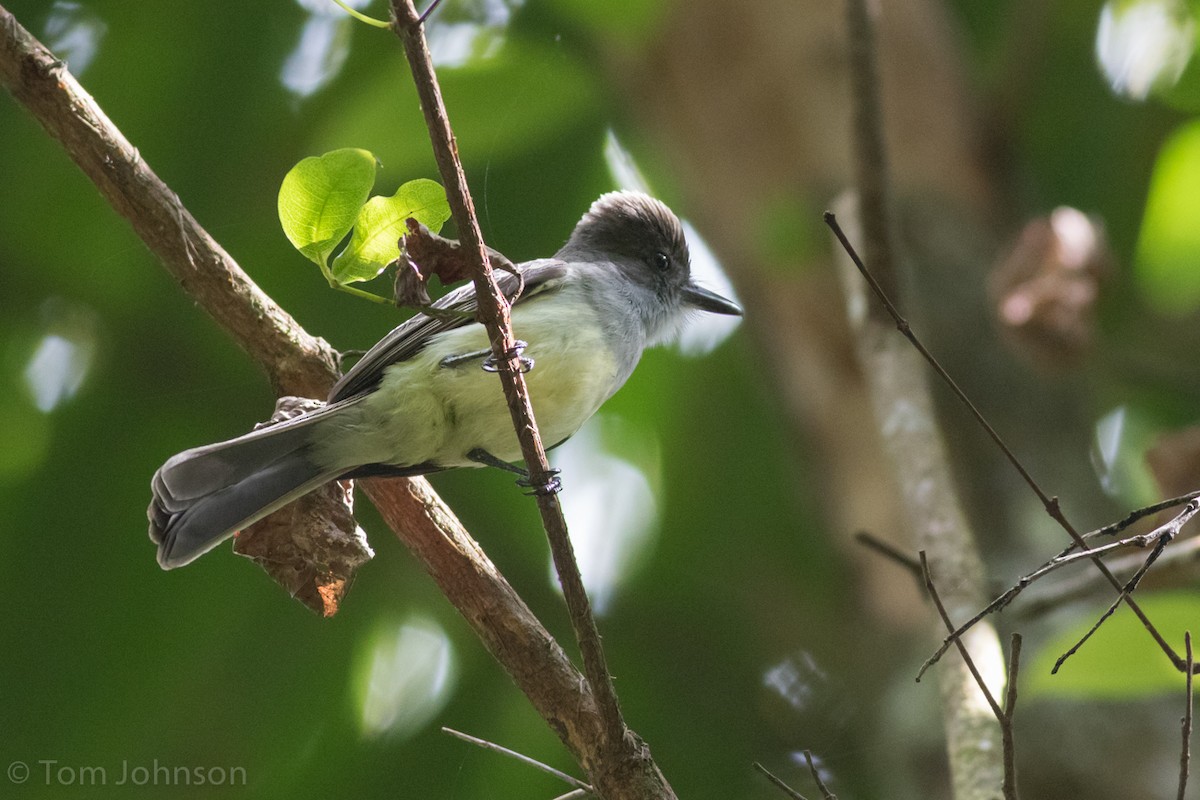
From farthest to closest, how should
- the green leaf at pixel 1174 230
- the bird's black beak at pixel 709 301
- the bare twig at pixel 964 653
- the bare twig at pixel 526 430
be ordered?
1. the green leaf at pixel 1174 230
2. the bird's black beak at pixel 709 301
3. the bare twig at pixel 964 653
4. the bare twig at pixel 526 430

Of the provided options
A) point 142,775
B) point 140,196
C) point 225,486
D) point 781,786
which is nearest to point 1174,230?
point 781,786

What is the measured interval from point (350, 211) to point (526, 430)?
0.49 m

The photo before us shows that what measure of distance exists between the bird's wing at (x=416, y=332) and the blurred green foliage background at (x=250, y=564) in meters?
0.89

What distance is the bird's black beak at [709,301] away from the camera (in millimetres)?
4043

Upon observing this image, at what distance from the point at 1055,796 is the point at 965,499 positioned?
39.9 inches

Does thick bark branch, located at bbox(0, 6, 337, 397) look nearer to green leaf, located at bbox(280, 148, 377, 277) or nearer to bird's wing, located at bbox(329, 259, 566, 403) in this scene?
bird's wing, located at bbox(329, 259, 566, 403)

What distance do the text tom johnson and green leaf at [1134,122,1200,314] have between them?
156 inches

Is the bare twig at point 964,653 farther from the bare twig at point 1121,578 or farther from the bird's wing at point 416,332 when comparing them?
the bird's wing at point 416,332

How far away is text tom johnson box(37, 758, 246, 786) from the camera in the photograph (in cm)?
437

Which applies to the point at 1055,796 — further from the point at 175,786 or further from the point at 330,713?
the point at 175,786

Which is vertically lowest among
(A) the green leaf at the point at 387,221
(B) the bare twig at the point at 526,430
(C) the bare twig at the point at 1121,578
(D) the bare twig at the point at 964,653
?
(C) the bare twig at the point at 1121,578

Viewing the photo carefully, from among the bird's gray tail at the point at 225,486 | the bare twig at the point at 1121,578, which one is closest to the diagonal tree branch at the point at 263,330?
the bird's gray tail at the point at 225,486

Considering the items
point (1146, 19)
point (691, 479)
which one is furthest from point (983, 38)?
point (691, 479)

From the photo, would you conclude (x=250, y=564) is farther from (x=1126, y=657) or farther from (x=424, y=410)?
(x=1126, y=657)
